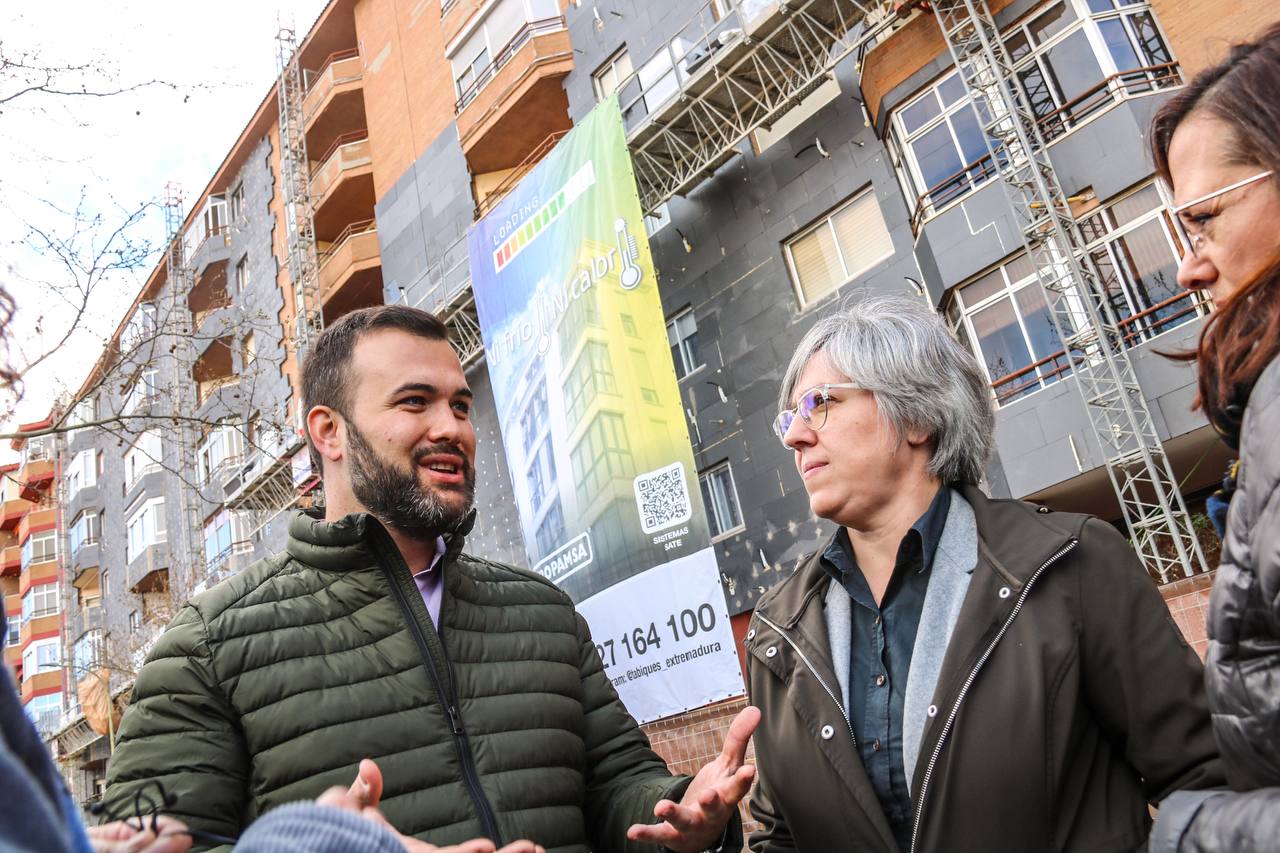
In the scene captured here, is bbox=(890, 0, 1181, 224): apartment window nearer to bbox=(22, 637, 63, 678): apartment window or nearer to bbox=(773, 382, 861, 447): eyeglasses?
bbox=(773, 382, 861, 447): eyeglasses

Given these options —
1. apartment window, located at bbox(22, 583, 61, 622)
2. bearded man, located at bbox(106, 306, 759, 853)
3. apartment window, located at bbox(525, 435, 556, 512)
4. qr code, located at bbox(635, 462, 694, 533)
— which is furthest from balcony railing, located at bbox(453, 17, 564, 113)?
apartment window, located at bbox(22, 583, 61, 622)

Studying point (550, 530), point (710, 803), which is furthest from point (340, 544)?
point (550, 530)

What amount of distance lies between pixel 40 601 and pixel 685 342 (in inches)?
1781

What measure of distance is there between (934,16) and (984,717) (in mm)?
13894

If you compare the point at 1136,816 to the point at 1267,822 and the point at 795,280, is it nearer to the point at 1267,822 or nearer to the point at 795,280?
the point at 1267,822

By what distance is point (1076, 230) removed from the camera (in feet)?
41.5

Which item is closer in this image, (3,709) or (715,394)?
(3,709)

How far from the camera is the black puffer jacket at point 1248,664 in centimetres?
142

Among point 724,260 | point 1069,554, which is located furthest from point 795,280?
point 1069,554

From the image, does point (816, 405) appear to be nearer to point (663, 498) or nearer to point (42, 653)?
point (663, 498)

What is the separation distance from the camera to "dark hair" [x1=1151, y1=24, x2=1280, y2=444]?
5.51 ft

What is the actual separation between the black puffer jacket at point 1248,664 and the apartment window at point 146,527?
36.6 metres

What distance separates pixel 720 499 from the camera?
1509 cm

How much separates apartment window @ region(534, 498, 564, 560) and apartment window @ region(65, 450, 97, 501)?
117 feet
